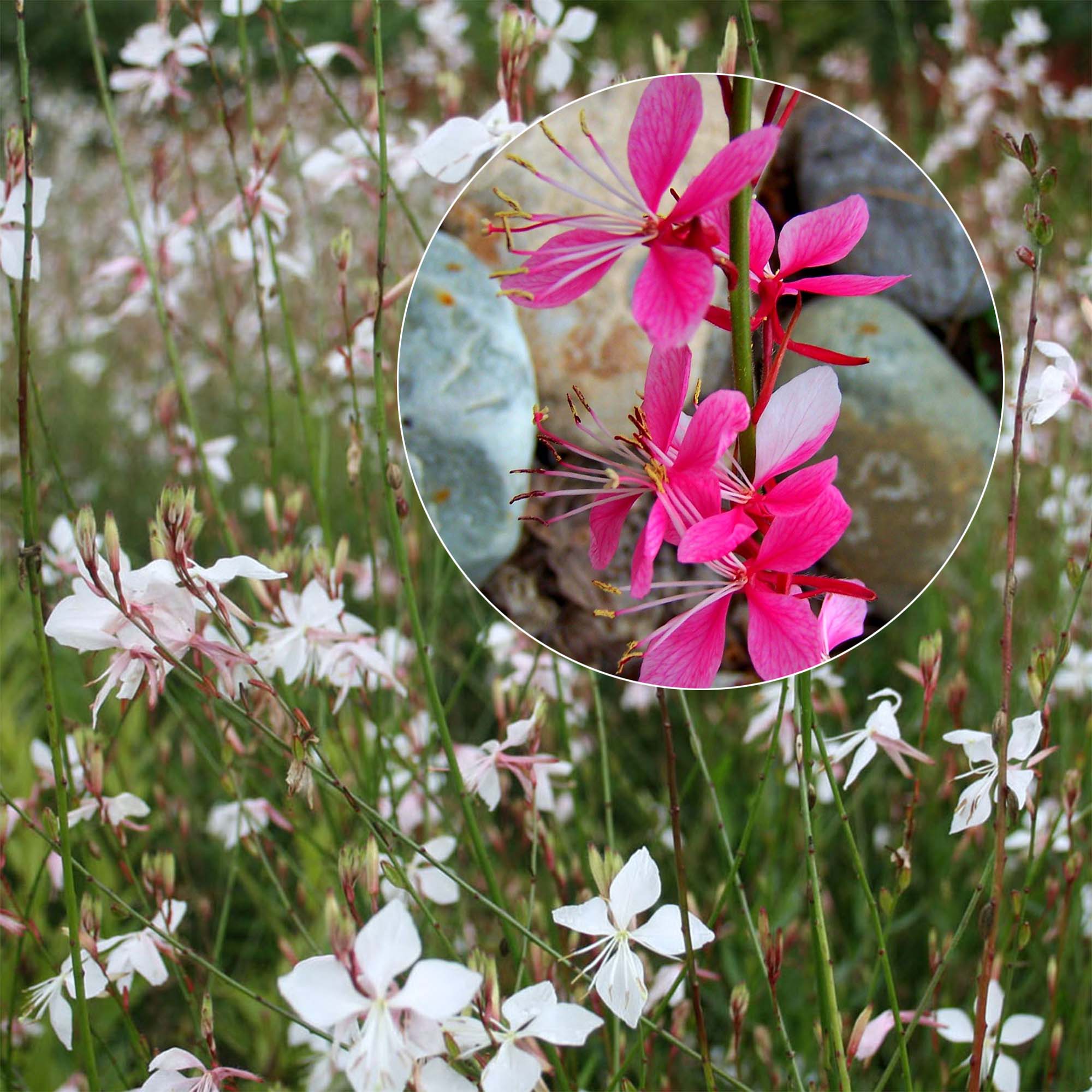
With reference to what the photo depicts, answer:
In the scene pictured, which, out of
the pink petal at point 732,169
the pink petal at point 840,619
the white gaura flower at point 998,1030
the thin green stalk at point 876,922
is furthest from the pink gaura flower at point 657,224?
the white gaura flower at point 998,1030

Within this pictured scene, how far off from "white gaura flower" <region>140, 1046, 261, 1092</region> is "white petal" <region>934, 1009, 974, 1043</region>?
0.51 meters

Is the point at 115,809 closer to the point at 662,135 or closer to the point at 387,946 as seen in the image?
the point at 387,946

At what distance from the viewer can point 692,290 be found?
0.51 metres

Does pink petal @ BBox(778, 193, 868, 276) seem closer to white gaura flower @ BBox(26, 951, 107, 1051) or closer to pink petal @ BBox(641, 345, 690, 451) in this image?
pink petal @ BBox(641, 345, 690, 451)

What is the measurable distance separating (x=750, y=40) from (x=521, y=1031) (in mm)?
655

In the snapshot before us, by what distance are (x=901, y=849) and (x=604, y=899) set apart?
234 millimetres

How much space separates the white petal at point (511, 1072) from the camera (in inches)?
21.9

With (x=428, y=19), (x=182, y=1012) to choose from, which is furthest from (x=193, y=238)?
(x=182, y=1012)

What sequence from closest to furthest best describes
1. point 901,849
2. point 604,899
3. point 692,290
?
point 692,290 < point 604,899 < point 901,849

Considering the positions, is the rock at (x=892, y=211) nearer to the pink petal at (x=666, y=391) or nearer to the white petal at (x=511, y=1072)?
the pink petal at (x=666, y=391)

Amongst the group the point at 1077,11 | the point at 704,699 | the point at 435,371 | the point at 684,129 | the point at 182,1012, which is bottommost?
the point at 182,1012

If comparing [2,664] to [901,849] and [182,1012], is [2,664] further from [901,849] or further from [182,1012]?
[901,849]

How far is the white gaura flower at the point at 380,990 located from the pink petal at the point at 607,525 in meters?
0.28

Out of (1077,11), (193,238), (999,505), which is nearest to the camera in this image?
(193,238)
